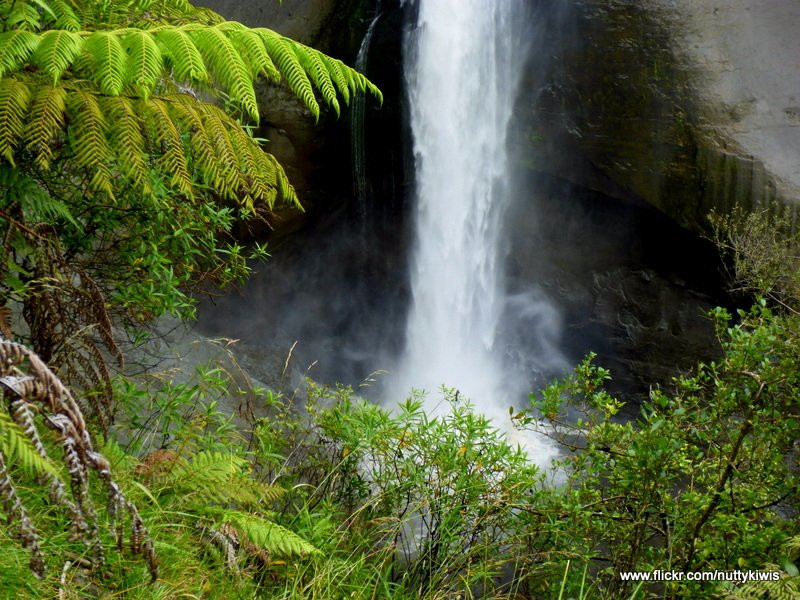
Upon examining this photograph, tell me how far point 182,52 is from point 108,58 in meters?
0.27

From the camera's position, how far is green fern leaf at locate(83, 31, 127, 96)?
240cm

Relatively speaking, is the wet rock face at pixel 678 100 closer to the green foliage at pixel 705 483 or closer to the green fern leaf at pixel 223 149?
the green foliage at pixel 705 483

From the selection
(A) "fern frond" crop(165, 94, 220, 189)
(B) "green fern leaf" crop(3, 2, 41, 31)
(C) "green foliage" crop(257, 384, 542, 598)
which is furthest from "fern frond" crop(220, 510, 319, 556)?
(B) "green fern leaf" crop(3, 2, 41, 31)

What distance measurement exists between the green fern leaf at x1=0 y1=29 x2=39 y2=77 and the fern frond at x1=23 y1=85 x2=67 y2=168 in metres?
0.15

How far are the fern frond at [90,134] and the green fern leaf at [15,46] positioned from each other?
0.24m

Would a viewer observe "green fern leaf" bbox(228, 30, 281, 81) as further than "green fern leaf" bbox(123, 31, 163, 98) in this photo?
Yes

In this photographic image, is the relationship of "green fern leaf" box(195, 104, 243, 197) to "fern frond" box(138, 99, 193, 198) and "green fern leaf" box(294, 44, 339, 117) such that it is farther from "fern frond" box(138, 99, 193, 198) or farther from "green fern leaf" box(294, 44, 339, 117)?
"green fern leaf" box(294, 44, 339, 117)

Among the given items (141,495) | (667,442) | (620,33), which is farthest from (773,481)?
(620,33)

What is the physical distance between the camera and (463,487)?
3068 millimetres

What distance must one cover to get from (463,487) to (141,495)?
4.43 ft

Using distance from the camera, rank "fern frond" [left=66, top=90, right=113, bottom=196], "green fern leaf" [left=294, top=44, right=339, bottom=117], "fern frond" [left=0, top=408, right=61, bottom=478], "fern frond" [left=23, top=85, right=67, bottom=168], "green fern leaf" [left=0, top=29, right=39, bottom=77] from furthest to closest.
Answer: "green fern leaf" [left=294, top=44, right=339, bottom=117] → "fern frond" [left=66, top=90, right=113, bottom=196] → "fern frond" [left=23, top=85, right=67, bottom=168] → "green fern leaf" [left=0, top=29, right=39, bottom=77] → "fern frond" [left=0, top=408, right=61, bottom=478]

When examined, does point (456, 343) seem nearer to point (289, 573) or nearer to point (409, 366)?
point (409, 366)

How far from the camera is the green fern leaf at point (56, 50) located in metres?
2.36

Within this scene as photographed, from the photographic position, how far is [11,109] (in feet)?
8.13
